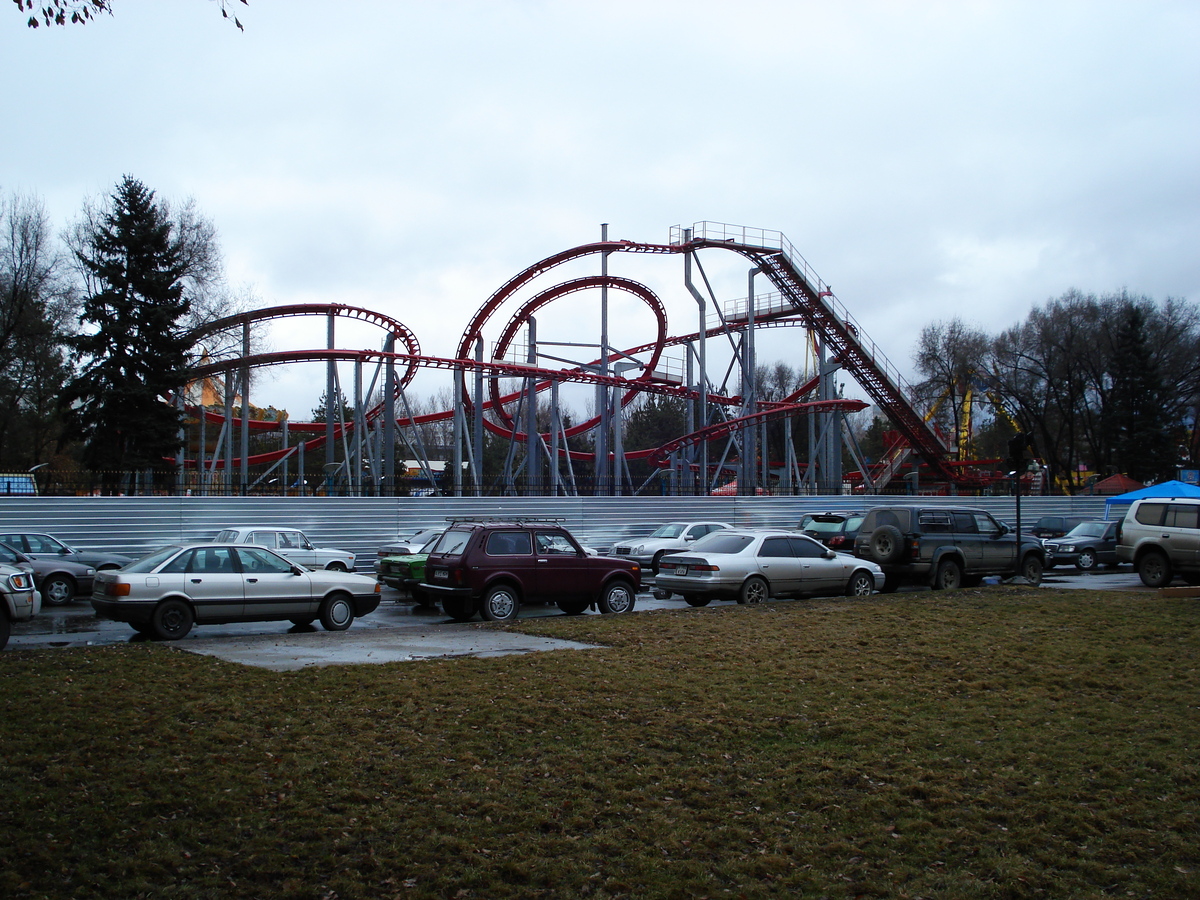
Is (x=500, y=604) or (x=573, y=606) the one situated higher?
(x=500, y=604)

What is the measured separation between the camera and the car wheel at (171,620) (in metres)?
12.6

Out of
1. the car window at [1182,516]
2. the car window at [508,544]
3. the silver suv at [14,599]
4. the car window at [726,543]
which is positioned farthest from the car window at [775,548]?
the silver suv at [14,599]

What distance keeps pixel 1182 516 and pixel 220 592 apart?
19464 millimetres

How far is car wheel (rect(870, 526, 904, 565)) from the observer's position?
62.5 feet

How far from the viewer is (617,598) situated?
16328mm

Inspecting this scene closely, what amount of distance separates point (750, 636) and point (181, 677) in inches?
272

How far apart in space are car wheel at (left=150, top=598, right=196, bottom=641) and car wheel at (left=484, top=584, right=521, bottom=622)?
4.45 meters

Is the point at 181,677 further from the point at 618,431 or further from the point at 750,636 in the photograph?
the point at 618,431

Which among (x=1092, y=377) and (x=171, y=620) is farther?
(x=1092, y=377)

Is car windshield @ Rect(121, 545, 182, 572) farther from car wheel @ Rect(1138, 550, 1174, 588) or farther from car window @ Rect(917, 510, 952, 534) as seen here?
car wheel @ Rect(1138, 550, 1174, 588)

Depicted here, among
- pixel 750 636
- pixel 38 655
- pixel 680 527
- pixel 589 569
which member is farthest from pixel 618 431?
pixel 38 655

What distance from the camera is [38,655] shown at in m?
10.4

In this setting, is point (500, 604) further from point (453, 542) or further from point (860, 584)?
point (860, 584)

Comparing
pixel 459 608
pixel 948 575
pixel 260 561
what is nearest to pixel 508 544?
pixel 459 608
